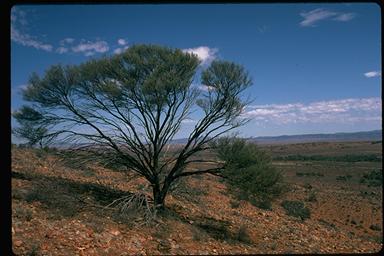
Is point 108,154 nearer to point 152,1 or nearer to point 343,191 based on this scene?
point 152,1

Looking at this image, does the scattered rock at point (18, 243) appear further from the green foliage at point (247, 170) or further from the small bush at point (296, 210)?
the small bush at point (296, 210)

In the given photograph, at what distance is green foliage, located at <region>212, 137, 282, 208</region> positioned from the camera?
8.18 meters

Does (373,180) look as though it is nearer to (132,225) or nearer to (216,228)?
(216,228)

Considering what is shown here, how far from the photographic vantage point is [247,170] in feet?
26.7

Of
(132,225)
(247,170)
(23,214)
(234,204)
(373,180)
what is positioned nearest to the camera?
(23,214)

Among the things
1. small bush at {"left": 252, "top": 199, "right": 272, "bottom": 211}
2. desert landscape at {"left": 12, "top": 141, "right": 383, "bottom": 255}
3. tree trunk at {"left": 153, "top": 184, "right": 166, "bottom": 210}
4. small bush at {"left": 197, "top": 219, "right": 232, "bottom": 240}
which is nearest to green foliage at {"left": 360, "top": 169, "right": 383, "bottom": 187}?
desert landscape at {"left": 12, "top": 141, "right": 383, "bottom": 255}

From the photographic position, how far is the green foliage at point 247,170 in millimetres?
8180

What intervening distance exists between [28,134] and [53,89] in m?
1.28

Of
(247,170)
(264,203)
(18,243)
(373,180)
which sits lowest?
(373,180)

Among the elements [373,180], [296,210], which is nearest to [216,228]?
[296,210]
